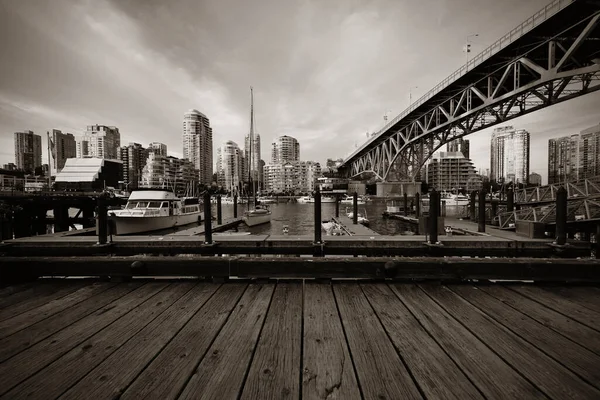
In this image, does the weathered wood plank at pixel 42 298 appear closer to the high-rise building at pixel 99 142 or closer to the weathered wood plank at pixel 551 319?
the weathered wood plank at pixel 551 319

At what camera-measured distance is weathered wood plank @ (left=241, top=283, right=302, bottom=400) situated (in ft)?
4.91

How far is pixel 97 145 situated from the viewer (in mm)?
119938

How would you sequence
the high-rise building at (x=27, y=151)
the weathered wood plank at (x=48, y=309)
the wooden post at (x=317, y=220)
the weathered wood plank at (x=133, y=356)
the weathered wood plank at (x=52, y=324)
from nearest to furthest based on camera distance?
the weathered wood plank at (x=133, y=356) < the weathered wood plank at (x=52, y=324) < the weathered wood plank at (x=48, y=309) < the wooden post at (x=317, y=220) < the high-rise building at (x=27, y=151)

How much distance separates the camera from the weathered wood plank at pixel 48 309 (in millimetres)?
2289

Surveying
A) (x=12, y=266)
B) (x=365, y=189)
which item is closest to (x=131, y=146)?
(x=365, y=189)

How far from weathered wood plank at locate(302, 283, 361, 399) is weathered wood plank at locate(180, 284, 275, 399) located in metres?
0.47

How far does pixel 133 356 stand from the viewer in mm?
1848

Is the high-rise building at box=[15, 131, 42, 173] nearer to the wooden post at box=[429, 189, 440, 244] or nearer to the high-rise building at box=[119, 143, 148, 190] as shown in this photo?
the high-rise building at box=[119, 143, 148, 190]

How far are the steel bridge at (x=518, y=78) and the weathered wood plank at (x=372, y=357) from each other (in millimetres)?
26814

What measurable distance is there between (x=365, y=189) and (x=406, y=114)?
169 ft

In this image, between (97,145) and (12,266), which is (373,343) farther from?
(97,145)

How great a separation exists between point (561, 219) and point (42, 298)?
30.1 feet

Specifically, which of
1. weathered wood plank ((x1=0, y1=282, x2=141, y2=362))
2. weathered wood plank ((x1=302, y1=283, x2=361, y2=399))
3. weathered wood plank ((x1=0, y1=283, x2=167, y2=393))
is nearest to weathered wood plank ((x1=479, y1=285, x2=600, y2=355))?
weathered wood plank ((x1=302, y1=283, x2=361, y2=399))

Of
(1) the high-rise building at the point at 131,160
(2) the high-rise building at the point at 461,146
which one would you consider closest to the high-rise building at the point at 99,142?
(1) the high-rise building at the point at 131,160
